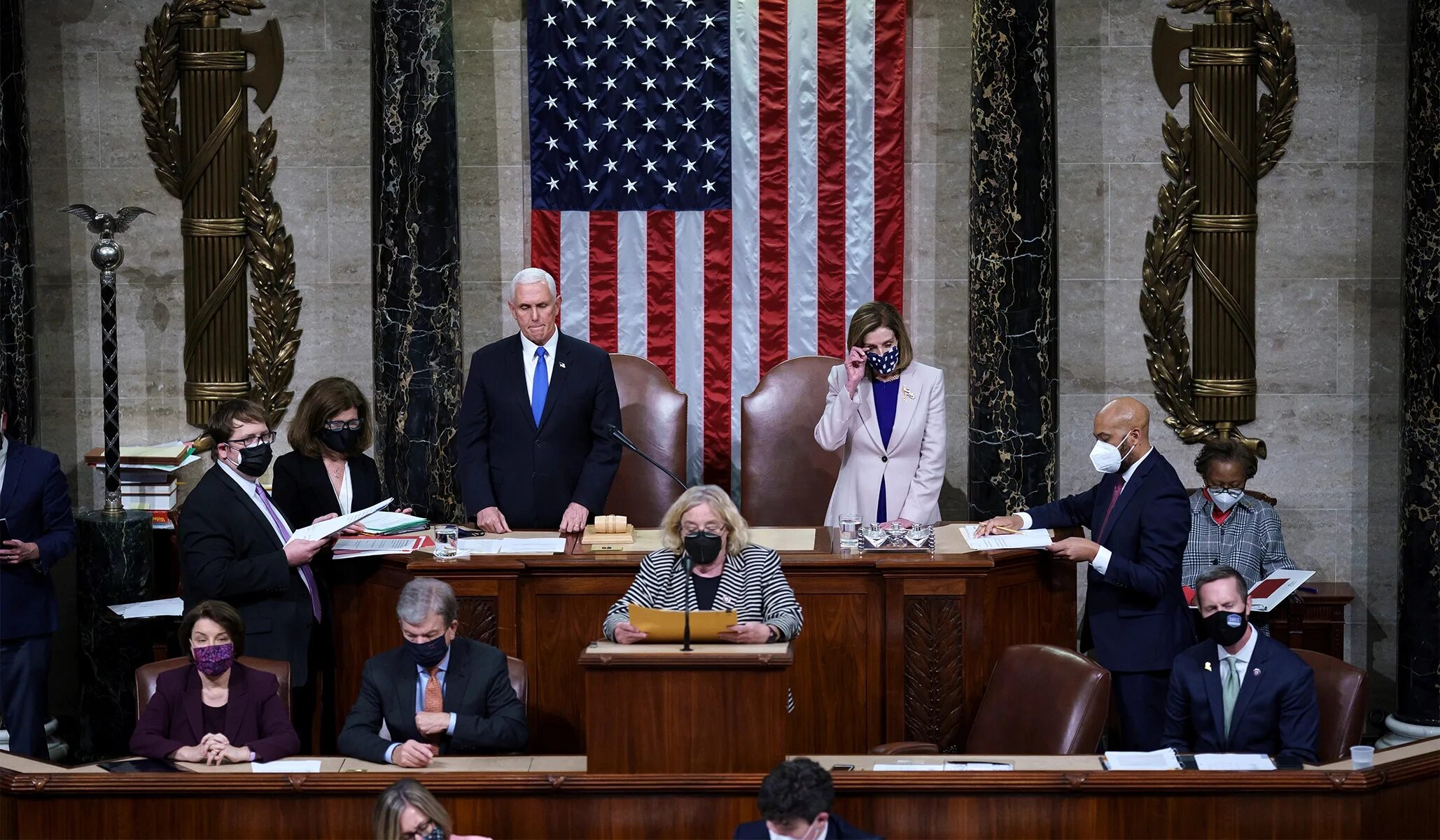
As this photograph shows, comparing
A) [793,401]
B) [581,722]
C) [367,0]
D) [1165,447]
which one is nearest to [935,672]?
[581,722]

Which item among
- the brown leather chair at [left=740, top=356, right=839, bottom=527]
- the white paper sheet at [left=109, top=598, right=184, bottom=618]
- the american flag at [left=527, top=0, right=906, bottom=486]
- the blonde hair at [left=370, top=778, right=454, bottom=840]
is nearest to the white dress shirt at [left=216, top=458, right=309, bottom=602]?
the white paper sheet at [left=109, top=598, right=184, bottom=618]

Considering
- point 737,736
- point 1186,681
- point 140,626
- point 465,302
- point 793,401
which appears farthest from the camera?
point 465,302

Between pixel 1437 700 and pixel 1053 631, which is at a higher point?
pixel 1053 631

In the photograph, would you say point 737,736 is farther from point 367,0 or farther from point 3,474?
point 367,0

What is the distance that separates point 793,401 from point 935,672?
267 cm

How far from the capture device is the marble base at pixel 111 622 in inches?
316

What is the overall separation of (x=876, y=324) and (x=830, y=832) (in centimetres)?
301

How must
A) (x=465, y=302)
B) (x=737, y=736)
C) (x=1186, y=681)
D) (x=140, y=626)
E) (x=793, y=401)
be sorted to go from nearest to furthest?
1. (x=737, y=736)
2. (x=1186, y=681)
3. (x=140, y=626)
4. (x=793, y=401)
5. (x=465, y=302)

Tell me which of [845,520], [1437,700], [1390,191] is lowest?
[1437,700]

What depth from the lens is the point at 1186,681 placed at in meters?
5.61

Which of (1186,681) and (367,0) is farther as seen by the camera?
(367,0)

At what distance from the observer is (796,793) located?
4.41m

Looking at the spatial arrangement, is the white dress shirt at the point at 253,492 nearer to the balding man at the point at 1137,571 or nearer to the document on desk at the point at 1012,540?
the document on desk at the point at 1012,540

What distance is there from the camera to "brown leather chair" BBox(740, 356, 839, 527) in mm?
8750
